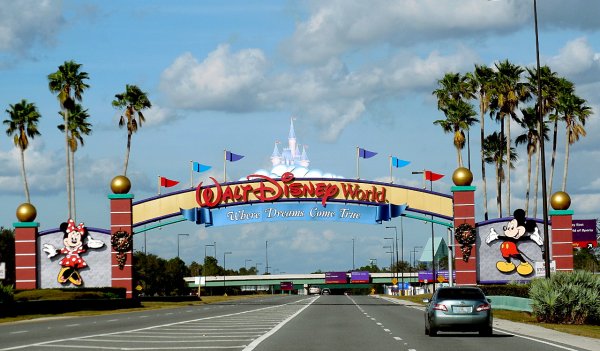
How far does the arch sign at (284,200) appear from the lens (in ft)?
248

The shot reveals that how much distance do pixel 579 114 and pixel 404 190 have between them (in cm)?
2543

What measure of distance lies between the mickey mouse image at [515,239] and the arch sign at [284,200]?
4489 mm

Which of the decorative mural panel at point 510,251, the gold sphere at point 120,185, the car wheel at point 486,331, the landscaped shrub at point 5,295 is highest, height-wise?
the gold sphere at point 120,185

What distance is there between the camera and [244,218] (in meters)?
77.2

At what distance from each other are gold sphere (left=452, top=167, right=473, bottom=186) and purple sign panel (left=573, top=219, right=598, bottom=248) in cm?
3272

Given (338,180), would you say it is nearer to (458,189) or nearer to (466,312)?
(458,189)

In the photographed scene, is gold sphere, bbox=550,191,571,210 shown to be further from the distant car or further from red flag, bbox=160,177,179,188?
the distant car

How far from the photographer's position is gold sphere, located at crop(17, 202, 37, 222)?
3024 inches

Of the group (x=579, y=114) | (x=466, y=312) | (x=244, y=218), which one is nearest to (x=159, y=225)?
(x=244, y=218)

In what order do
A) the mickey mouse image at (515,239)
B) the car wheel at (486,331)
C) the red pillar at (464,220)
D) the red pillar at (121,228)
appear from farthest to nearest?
the red pillar at (121,228), the mickey mouse image at (515,239), the red pillar at (464,220), the car wheel at (486,331)

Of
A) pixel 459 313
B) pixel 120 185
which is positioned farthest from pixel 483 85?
pixel 459 313

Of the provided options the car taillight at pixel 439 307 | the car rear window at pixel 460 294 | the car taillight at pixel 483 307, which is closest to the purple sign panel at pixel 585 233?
the car rear window at pixel 460 294

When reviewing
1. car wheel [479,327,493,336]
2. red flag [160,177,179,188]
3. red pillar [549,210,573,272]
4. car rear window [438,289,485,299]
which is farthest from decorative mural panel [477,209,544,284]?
car rear window [438,289,485,299]

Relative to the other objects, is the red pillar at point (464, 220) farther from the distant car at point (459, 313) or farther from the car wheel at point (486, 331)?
the distant car at point (459, 313)
